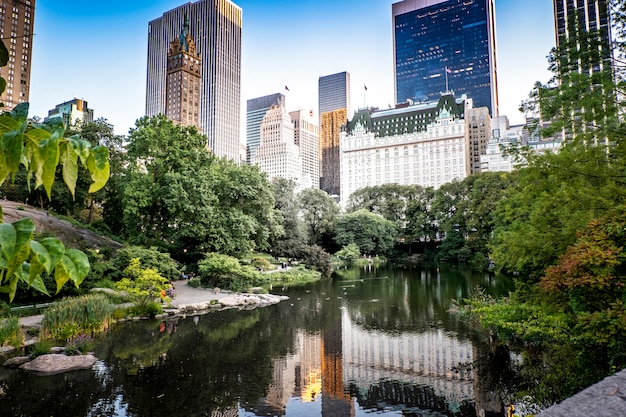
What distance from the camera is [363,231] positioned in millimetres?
49000

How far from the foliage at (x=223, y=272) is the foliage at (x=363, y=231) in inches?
970

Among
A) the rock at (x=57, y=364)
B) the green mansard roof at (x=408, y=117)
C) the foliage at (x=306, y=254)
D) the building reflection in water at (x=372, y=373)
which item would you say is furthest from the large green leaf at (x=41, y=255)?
the green mansard roof at (x=408, y=117)

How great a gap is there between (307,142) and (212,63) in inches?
1872

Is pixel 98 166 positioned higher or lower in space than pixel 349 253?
higher

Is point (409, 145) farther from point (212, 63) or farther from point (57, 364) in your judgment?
point (57, 364)

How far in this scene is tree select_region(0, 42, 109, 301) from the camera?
155cm

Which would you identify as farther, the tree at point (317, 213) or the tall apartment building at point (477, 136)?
the tall apartment building at point (477, 136)

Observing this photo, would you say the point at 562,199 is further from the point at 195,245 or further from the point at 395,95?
the point at 395,95

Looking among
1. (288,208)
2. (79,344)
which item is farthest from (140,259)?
(288,208)

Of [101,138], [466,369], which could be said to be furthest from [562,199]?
[101,138]

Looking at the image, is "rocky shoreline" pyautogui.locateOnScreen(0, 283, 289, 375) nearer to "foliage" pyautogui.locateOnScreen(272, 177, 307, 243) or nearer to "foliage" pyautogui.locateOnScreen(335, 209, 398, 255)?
"foliage" pyautogui.locateOnScreen(272, 177, 307, 243)

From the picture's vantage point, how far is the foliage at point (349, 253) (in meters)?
44.6

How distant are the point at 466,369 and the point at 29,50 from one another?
8180 cm

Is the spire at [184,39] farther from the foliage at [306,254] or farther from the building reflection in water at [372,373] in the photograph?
the building reflection in water at [372,373]
